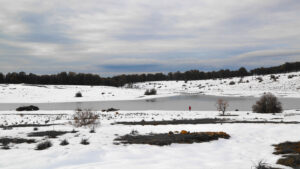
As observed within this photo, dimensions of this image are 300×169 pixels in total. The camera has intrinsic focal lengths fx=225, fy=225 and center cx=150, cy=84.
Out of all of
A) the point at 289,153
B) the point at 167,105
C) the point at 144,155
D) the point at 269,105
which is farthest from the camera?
the point at 167,105

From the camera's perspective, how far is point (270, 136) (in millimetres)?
12109

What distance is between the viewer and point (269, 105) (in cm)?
3039

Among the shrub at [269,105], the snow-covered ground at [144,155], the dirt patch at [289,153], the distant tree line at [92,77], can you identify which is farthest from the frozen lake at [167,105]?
the distant tree line at [92,77]

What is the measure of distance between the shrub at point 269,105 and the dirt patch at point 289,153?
22506 mm

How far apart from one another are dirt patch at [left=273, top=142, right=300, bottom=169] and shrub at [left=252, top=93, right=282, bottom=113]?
22506 millimetres

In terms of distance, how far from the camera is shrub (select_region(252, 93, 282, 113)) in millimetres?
29906

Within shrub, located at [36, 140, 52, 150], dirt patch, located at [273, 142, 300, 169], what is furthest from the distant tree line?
dirt patch, located at [273, 142, 300, 169]

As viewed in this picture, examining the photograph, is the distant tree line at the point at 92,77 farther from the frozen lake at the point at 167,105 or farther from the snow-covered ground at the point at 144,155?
the snow-covered ground at the point at 144,155

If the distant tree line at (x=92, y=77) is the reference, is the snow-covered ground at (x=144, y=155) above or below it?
below

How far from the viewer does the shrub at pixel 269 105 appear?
29.9 meters

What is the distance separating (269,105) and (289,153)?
2455 cm

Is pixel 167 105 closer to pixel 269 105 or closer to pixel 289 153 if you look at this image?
pixel 269 105

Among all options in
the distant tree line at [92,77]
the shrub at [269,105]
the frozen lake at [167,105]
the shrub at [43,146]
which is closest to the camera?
the shrub at [43,146]

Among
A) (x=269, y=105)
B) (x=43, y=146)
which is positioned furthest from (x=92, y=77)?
(x=43, y=146)
